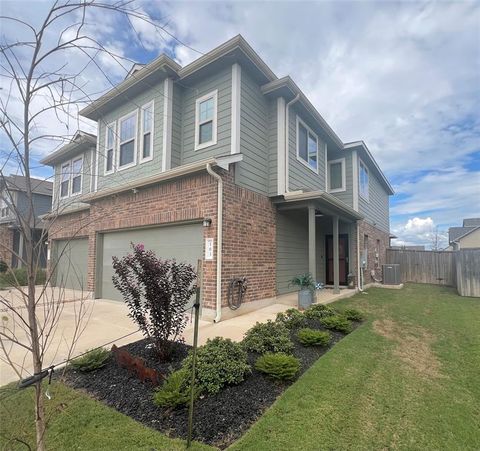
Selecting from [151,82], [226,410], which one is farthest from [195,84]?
[226,410]

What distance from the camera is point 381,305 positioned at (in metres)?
8.65

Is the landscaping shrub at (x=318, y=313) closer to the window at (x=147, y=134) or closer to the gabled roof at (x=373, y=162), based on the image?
the window at (x=147, y=134)

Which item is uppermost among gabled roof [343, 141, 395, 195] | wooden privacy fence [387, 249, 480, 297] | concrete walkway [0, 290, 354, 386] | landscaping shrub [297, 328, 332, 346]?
gabled roof [343, 141, 395, 195]

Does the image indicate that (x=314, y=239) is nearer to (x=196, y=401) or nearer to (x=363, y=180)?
(x=196, y=401)

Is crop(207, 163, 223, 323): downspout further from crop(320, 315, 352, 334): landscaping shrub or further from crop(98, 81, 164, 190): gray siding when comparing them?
crop(98, 81, 164, 190): gray siding

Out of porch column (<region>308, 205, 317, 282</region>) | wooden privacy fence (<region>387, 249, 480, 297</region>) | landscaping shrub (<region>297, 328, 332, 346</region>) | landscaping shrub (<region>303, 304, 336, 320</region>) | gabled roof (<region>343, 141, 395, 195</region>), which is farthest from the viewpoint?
wooden privacy fence (<region>387, 249, 480, 297</region>)

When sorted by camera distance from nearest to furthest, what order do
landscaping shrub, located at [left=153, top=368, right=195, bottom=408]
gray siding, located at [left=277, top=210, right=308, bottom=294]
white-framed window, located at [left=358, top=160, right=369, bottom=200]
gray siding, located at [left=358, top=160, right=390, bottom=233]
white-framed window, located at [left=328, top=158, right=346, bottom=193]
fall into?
landscaping shrub, located at [left=153, top=368, right=195, bottom=408] → gray siding, located at [left=277, top=210, right=308, bottom=294] → white-framed window, located at [left=328, top=158, right=346, bottom=193] → white-framed window, located at [left=358, top=160, right=369, bottom=200] → gray siding, located at [left=358, top=160, right=390, bottom=233]

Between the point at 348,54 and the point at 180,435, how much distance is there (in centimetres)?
873

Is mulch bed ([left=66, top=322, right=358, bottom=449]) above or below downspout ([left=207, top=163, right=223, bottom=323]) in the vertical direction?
below

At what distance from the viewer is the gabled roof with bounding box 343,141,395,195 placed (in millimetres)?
12633

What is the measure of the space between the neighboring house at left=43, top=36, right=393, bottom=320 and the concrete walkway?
0.54 meters

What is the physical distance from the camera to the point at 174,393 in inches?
117

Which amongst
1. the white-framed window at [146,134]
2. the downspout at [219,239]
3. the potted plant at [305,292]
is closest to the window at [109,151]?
the white-framed window at [146,134]

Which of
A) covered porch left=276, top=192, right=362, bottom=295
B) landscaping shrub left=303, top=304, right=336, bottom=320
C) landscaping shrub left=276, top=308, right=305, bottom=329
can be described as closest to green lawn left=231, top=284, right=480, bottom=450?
landscaping shrub left=303, top=304, right=336, bottom=320
